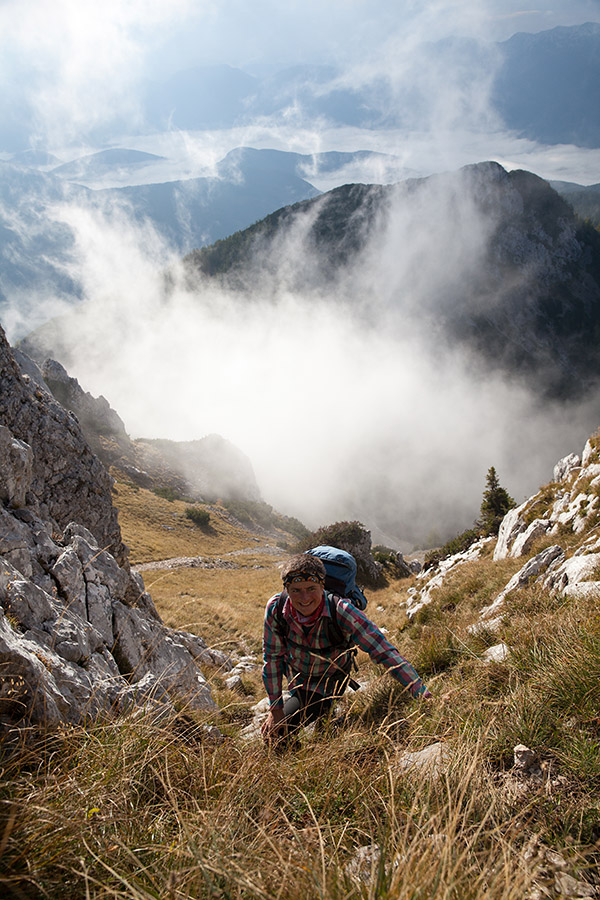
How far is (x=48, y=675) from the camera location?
A: 384cm

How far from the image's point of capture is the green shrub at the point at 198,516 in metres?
73.1

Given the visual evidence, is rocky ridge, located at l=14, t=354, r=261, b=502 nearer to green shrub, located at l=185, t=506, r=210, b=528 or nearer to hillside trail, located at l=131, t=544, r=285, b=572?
green shrub, located at l=185, t=506, r=210, b=528

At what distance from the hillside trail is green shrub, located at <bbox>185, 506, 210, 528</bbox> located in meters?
8.92

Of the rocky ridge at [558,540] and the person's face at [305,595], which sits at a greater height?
the rocky ridge at [558,540]

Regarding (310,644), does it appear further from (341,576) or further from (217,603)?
(217,603)

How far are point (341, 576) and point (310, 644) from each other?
1.18 m

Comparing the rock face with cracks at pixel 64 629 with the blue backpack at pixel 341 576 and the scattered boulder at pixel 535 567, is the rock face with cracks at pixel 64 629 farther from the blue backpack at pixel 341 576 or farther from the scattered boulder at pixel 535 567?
the scattered boulder at pixel 535 567

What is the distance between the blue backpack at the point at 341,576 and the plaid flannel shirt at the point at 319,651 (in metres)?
0.97

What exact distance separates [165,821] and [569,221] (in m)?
251

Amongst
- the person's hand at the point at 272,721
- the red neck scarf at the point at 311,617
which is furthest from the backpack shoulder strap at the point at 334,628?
the person's hand at the point at 272,721

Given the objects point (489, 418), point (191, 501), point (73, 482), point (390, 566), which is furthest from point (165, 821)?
point (489, 418)

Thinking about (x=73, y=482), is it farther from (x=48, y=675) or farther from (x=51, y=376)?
(x=51, y=376)

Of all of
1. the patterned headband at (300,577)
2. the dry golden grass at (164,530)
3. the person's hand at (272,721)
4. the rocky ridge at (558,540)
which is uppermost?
the rocky ridge at (558,540)

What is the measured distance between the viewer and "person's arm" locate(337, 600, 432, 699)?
395 centimetres
